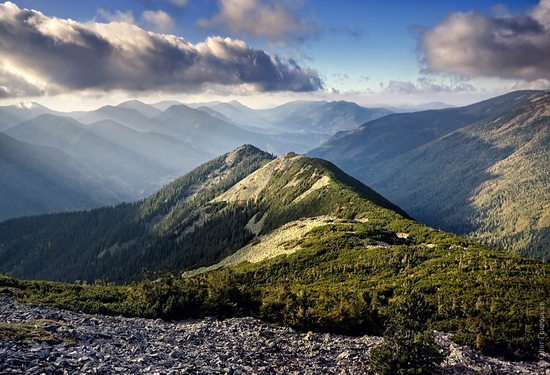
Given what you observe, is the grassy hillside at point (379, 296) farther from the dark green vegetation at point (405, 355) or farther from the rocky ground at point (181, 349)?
the dark green vegetation at point (405, 355)

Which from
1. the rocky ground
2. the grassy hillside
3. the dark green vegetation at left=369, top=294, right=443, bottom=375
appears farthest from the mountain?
the rocky ground

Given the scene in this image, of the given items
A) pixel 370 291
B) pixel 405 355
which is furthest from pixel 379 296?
pixel 405 355

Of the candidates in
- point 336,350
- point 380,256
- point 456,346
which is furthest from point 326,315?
point 380,256

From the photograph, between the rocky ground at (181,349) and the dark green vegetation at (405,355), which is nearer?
the rocky ground at (181,349)

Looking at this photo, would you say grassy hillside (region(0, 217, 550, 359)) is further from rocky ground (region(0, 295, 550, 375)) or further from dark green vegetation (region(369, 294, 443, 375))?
dark green vegetation (region(369, 294, 443, 375))

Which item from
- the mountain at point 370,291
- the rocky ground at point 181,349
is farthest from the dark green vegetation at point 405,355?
the rocky ground at point 181,349

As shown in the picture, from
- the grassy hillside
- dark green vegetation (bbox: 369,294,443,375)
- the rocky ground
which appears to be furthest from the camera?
the grassy hillside

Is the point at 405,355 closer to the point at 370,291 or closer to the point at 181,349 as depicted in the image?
the point at 181,349

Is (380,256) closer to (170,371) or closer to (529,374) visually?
(529,374)
